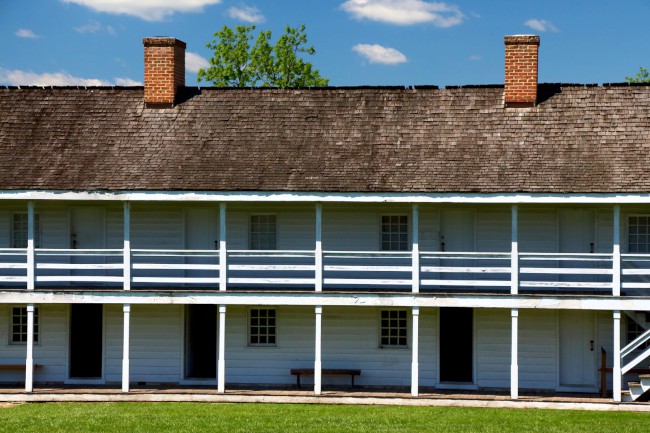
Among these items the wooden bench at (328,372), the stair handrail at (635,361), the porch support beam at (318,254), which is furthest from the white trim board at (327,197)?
the wooden bench at (328,372)

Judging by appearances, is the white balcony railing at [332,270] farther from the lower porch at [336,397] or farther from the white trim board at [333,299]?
the lower porch at [336,397]

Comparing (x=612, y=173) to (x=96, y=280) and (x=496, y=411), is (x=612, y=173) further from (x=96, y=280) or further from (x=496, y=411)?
(x=96, y=280)

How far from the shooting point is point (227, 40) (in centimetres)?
5962

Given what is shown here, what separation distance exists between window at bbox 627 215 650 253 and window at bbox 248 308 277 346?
9066 millimetres

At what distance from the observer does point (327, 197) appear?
1033 inches

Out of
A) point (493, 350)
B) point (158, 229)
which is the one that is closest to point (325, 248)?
point (158, 229)

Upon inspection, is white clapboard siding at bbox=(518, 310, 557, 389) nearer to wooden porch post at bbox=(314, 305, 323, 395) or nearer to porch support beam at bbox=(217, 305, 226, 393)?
wooden porch post at bbox=(314, 305, 323, 395)

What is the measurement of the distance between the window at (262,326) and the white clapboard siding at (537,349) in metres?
6.25

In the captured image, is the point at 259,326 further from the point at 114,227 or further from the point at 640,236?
the point at 640,236

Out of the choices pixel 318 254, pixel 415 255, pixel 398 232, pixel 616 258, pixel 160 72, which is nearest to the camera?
pixel 616 258

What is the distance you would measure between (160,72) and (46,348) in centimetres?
780

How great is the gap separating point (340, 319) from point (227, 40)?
1330 inches

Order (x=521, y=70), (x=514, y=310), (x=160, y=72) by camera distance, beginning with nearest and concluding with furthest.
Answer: (x=514, y=310)
(x=521, y=70)
(x=160, y=72)

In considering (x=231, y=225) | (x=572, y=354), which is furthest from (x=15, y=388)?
(x=572, y=354)
